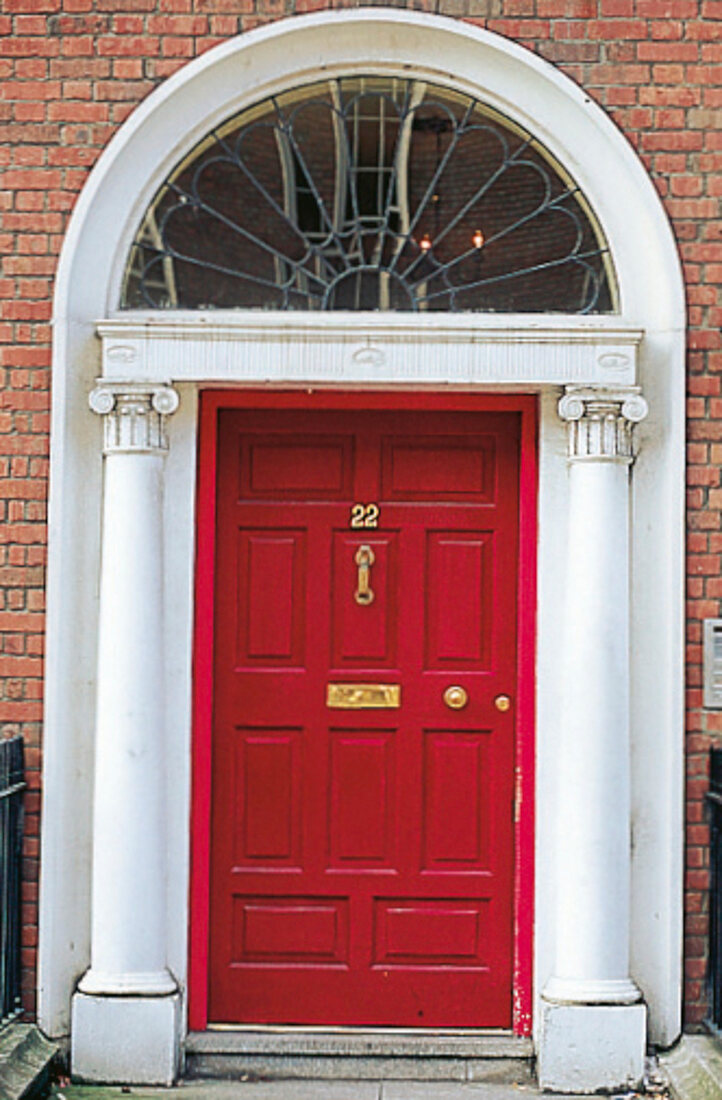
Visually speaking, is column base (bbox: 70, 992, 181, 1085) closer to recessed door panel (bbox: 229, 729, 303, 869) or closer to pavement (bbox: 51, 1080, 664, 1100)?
pavement (bbox: 51, 1080, 664, 1100)

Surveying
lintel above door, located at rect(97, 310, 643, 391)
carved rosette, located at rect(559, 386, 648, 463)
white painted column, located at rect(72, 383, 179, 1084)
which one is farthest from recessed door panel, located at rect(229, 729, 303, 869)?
carved rosette, located at rect(559, 386, 648, 463)

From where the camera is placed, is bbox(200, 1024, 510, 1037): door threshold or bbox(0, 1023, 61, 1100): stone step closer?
bbox(0, 1023, 61, 1100): stone step

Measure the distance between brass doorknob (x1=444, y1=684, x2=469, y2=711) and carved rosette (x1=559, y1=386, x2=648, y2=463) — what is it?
0.97 meters

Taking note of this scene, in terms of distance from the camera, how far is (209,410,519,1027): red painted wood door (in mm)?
5598

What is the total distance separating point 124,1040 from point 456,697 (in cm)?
169

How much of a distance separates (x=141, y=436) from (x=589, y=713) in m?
1.86

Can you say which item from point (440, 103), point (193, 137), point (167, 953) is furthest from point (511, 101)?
point (167, 953)

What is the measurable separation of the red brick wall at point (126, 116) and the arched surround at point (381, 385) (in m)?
0.08

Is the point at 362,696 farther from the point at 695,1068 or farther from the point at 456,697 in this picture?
the point at 695,1068

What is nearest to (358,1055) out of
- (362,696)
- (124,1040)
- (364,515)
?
(124,1040)

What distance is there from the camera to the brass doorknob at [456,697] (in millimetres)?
5590

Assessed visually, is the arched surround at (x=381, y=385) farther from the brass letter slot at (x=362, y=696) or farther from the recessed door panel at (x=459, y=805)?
the brass letter slot at (x=362, y=696)

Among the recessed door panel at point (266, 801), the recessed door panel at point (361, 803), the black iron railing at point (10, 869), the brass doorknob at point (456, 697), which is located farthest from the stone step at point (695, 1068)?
the black iron railing at point (10, 869)

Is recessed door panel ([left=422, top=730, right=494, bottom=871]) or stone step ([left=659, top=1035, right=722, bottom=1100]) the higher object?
recessed door panel ([left=422, top=730, right=494, bottom=871])
